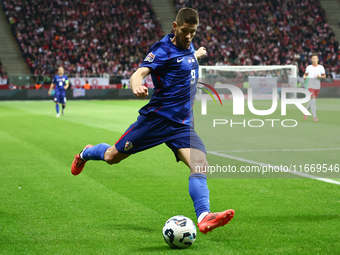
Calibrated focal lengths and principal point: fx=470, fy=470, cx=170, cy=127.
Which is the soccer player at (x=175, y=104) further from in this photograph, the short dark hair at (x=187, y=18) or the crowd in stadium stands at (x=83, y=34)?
the crowd in stadium stands at (x=83, y=34)

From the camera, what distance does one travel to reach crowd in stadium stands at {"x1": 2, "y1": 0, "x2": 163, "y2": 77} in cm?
3600

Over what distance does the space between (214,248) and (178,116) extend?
1.35 metres

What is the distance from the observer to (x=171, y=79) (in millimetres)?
4547

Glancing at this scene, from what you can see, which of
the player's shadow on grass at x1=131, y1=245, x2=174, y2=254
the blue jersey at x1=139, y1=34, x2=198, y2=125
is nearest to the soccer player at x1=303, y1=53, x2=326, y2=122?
the blue jersey at x1=139, y1=34, x2=198, y2=125

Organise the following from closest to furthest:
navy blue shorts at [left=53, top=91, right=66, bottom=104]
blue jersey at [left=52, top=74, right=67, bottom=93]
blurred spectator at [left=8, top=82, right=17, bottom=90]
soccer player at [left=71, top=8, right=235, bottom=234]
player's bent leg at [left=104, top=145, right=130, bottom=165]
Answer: soccer player at [left=71, top=8, right=235, bottom=234] < player's bent leg at [left=104, top=145, right=130, bottom=165] < navy blue shorts at [left=53, top=91, right=66, bottom=104] < blue jersey at [left=52, top=74, right=67, bottom=93] < blurred spectator at [left=8, top=82, right=17, bottom=90]

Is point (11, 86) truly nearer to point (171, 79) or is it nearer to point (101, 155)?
point (101, 155)

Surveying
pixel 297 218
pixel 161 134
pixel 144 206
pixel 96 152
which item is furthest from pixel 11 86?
pixel 297 218

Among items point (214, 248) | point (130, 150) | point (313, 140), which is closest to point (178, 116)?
point (130, 150)

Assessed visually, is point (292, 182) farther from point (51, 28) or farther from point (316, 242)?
point (51, 28)

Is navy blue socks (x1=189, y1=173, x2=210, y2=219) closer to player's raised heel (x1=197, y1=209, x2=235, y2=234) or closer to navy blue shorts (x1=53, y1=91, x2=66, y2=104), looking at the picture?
player's raised heel (x1=197, y1=209, x2=235, y2=234)

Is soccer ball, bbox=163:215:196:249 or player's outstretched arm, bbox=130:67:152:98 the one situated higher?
player's outstretched arm, bbox=130:67:152:98

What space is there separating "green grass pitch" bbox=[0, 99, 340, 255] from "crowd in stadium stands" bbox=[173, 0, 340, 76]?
3095 cm

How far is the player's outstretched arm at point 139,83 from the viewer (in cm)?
403

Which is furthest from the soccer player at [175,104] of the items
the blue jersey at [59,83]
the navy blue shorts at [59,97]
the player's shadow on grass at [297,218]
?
the blue jersey at [59,83]
